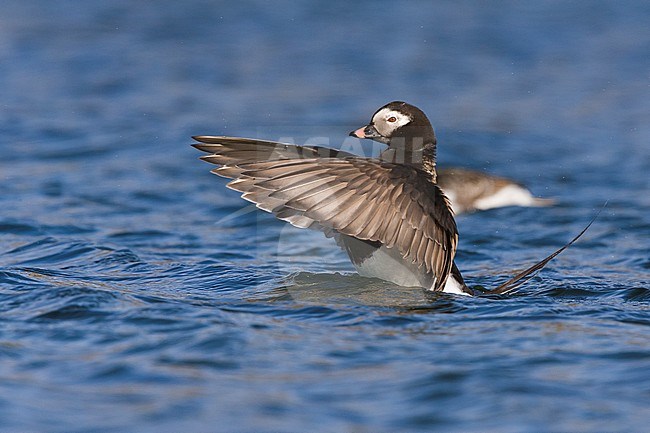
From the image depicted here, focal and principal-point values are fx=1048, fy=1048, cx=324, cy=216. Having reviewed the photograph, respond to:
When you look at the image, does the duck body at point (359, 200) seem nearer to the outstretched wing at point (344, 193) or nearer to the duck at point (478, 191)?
the outstretched wing at point (344, 193)

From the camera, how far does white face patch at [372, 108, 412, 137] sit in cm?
635

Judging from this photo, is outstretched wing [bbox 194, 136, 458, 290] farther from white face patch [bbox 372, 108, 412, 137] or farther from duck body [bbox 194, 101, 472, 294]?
white face patch [bbox 372, 108, 412, 137]

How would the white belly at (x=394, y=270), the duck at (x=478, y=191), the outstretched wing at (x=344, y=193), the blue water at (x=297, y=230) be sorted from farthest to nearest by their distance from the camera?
the duck at (x=478, y=191) < the white belly at (x=394, y=270) < the outstretched wing at (x=344, y=193) < the blue water at (x=297, y=230)

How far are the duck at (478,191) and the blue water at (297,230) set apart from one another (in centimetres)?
16

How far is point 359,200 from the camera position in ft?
17.7

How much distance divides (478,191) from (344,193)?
3.57 meters

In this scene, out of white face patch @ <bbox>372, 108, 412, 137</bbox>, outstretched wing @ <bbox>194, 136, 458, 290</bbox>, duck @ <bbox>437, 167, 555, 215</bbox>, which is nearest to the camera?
outstretched wing @ <bbox>194, 136, 458, 290</bbox>

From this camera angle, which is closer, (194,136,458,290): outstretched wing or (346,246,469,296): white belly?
(194,136,458,290): outstretched wing

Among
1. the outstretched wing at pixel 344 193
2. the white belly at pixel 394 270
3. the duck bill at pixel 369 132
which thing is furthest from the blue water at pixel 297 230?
the duck bill at pixel 369 132

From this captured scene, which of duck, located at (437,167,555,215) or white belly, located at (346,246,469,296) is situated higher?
duck, located at (437,167,555,215)

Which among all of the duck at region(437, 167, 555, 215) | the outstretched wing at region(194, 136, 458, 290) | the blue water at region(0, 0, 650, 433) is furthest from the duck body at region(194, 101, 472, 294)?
the duck at region(437, 167, 555, 215)

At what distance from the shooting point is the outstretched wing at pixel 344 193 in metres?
5.30

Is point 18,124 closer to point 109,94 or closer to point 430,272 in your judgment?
point 109,94

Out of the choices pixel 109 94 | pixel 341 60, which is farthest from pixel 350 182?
pixel 341 60
